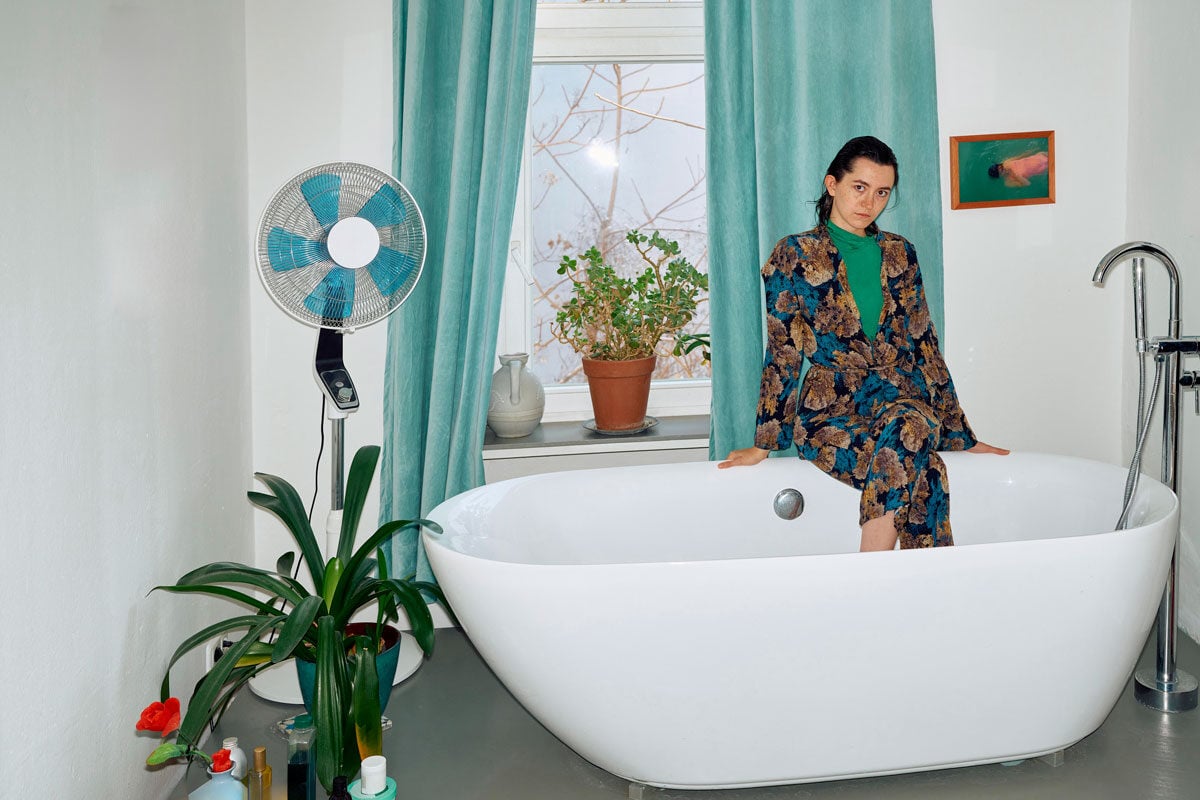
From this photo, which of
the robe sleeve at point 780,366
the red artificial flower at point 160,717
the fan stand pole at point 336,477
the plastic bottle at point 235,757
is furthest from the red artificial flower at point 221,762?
the robe sleeve at point 780,366

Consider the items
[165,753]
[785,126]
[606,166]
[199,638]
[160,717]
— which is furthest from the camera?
[606,166]

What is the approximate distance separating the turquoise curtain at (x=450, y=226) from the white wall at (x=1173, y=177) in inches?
70.5

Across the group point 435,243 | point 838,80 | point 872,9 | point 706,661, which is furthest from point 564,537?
point 872,9

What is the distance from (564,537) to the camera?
262 centimetres

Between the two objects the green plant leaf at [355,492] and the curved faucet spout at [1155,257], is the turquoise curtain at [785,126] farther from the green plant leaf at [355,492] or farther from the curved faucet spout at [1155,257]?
the green plant leaf at [355,492]

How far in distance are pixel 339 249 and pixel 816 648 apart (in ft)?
4.56

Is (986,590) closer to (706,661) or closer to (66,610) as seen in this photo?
(706,661)

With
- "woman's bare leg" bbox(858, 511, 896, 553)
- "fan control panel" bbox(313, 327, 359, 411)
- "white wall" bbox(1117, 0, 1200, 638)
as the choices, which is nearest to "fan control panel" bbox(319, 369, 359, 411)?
"fan control panel" bbox(313, 327, 359, 411)

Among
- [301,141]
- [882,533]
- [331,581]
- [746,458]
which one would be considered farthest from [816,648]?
[301,141]

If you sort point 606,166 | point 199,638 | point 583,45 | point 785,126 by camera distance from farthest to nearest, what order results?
point 606,166 → point 583,45 → point 785,126 → point 199,638

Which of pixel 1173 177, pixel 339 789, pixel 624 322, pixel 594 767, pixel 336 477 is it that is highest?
pixel 1173 177

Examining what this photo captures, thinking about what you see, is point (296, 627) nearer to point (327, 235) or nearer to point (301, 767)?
point (301, 767)

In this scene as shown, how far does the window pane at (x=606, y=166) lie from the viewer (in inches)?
130

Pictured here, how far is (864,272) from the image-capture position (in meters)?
2.77
